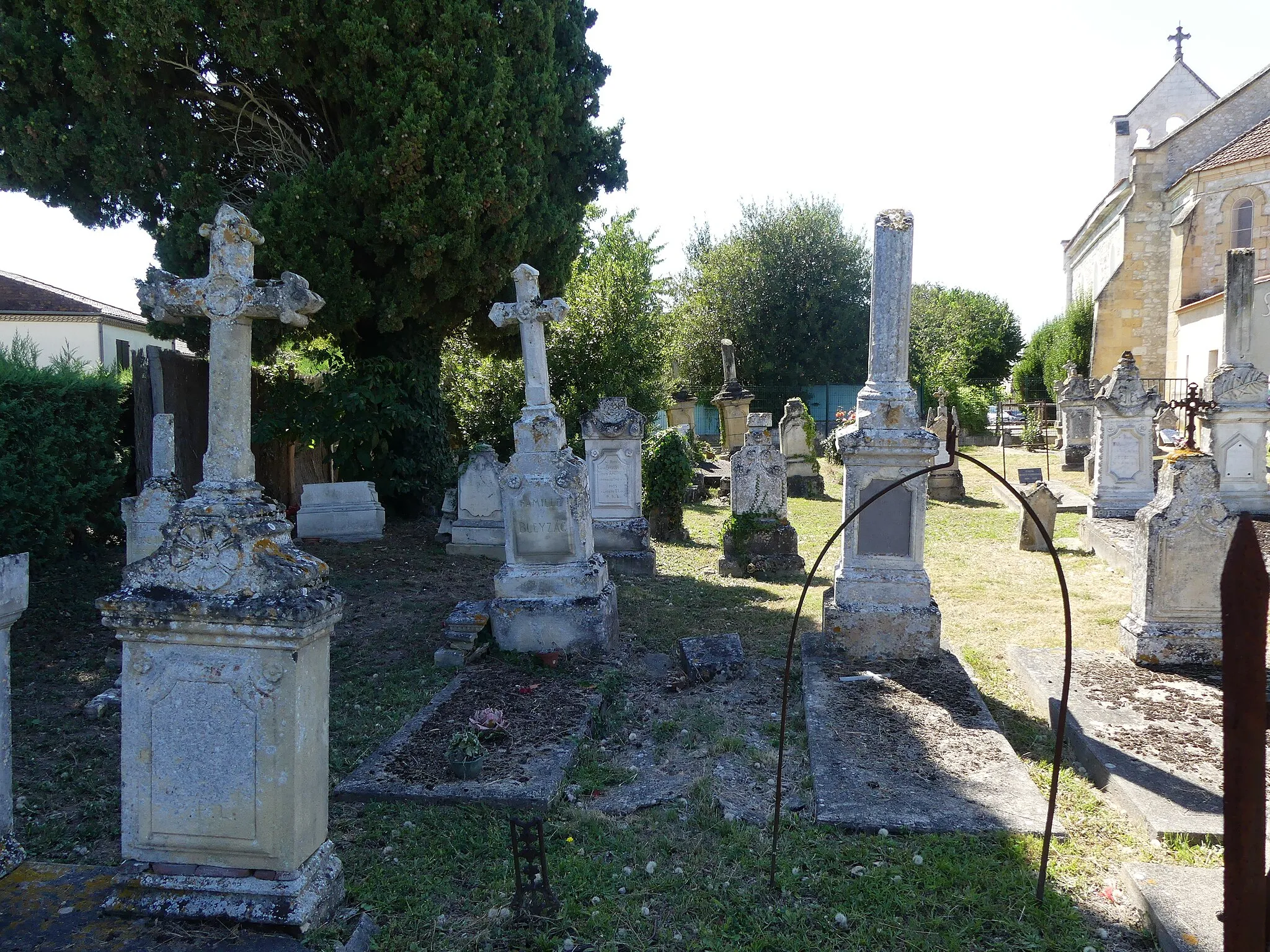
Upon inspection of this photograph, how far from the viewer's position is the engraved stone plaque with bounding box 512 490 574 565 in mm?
6578

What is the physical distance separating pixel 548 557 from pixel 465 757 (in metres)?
2.53

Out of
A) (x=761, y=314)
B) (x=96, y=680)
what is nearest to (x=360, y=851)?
(x=96, y=680)

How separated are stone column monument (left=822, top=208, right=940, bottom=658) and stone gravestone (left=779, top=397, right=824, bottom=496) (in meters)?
9.09

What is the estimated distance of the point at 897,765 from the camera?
429cm

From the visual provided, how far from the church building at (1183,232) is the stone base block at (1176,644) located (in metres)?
17.9

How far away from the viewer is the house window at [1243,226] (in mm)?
21922

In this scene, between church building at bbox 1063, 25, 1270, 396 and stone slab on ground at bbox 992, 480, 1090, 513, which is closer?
stone slab on ground at bbox 992, 480, 1090, 513

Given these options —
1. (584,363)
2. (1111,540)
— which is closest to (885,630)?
(1111,540)

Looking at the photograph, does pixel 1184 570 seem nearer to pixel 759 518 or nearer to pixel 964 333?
pixel 759 518

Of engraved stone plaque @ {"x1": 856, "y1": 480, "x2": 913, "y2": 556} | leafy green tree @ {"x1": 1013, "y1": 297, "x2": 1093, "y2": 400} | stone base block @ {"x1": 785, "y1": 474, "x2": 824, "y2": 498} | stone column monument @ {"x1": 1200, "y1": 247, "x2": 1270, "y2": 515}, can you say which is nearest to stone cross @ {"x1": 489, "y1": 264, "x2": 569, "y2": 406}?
engraved stone plaque @ {"x1": 856, "y1": 480, "x2": 913, "y2": 556}

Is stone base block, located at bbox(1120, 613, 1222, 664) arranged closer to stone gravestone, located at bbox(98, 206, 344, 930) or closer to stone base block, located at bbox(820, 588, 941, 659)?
stone base block, located at bbox(820, 588, 941, 659)

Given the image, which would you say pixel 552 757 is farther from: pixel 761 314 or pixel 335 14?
pixel 761 314

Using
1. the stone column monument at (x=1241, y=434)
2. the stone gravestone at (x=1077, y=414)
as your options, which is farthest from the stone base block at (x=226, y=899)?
the stone gravestone at (x=1077, y=414)

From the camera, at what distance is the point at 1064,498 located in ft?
43.3
